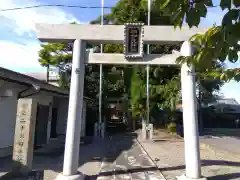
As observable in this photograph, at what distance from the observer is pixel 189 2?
1.80 metres

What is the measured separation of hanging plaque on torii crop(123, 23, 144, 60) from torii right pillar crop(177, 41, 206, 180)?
1.34 meters

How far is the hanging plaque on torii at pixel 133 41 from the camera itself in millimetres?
7730

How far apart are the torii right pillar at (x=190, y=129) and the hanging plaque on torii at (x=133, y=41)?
134cm

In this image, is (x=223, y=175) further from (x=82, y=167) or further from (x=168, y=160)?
(x=82, y=167)

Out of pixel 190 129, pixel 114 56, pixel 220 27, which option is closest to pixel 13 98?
pixel 114 56

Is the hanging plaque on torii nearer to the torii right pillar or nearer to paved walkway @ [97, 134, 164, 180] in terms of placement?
the torii right pillar

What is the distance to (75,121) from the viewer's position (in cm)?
736

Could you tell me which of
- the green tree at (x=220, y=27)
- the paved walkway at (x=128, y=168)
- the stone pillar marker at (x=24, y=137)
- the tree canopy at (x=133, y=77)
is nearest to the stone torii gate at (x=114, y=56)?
the stone pillar marker at (x=24, y=137)

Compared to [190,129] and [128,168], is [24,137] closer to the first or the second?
[128,168]

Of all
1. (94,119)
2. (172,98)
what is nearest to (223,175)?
(172,98)

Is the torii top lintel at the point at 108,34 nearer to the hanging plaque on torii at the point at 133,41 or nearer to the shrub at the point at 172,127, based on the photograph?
the hanging plaque on torii at the point at 133,41

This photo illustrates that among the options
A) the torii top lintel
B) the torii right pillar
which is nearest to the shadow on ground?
the torii right pillar

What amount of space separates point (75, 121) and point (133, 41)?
282cm

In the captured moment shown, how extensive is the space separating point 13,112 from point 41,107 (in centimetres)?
278
